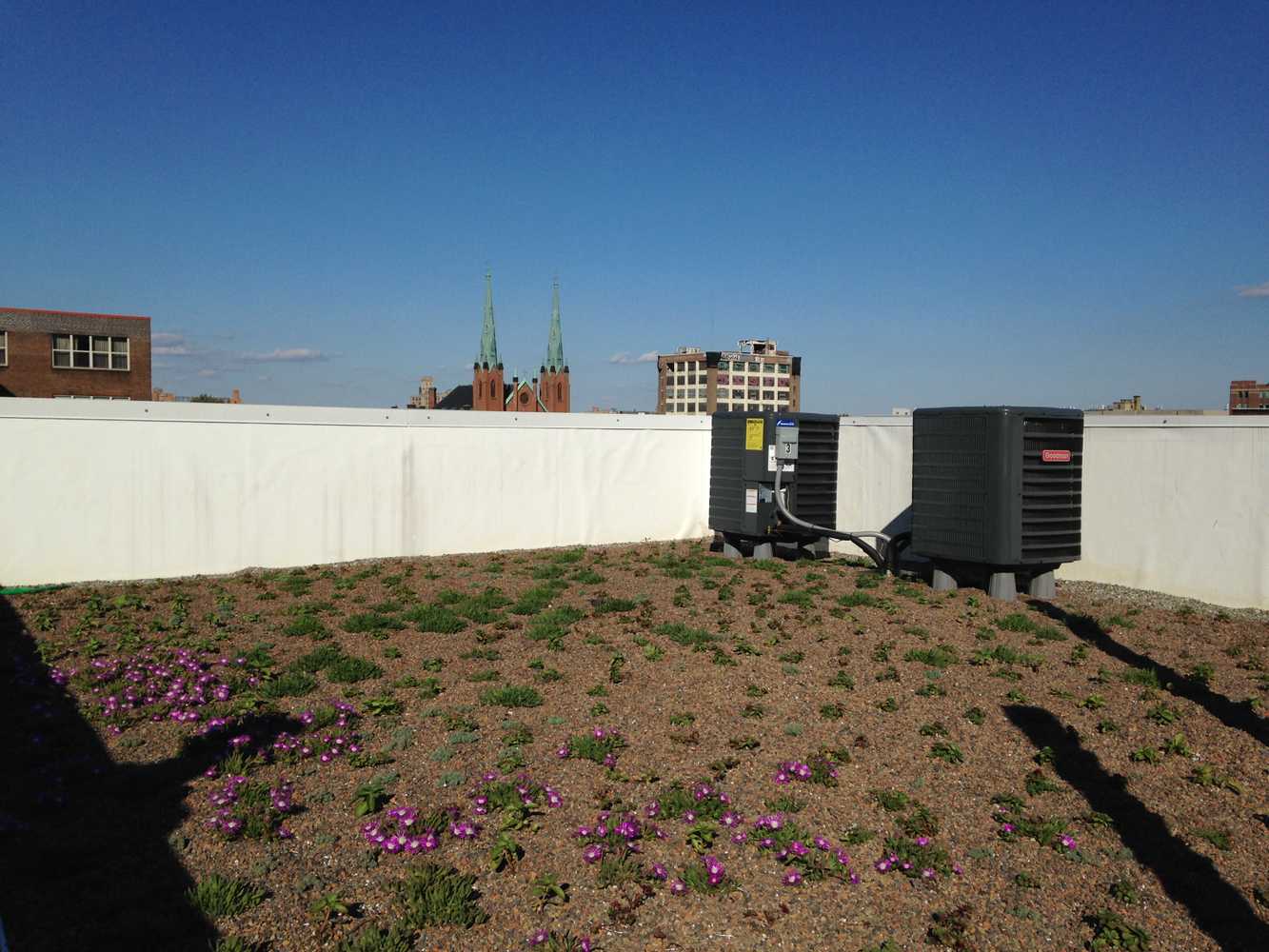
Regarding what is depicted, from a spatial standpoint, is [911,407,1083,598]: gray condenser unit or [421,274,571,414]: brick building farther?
[421,274,571,414]: brick building

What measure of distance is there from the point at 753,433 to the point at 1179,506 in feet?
16.1

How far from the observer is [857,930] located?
3.39 meters

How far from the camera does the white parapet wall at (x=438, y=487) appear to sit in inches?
366

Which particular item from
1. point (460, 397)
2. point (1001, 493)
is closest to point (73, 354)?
point (1001, 493)

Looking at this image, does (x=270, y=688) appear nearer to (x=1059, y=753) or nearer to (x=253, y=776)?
(x=253, y=776)

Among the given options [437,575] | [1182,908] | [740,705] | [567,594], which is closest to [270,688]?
[740,705]

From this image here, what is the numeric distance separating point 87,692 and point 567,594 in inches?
182

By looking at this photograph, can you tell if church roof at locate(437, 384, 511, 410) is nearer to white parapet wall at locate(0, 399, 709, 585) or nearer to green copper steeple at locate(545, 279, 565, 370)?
green copper steeple at locate(545, 279, 565, 370)

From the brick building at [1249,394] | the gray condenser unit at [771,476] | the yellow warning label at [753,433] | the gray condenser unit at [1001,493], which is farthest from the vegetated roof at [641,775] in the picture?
the brick building at [1249,394]

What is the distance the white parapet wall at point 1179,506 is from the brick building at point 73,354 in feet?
126

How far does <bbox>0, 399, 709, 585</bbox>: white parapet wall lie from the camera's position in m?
9.94

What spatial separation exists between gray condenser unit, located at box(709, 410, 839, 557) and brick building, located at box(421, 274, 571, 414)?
7427 centimetres

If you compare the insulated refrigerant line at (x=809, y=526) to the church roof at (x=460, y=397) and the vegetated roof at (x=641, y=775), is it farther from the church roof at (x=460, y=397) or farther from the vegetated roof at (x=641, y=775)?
the church roof at (x=460, y=397)

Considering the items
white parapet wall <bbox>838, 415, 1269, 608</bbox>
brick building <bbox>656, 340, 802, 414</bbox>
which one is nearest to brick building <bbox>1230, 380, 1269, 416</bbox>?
white parapet wall <bbox>838, 415, 1269, 608</bbox>
